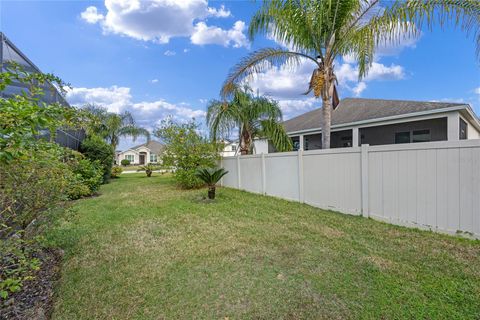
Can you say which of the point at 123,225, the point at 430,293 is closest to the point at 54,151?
the point at 123,225

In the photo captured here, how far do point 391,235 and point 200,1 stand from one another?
940 cm

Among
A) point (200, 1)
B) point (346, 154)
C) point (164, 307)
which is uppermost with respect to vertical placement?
point (200, 1)

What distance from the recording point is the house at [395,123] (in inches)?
339

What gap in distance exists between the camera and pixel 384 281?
108 inches

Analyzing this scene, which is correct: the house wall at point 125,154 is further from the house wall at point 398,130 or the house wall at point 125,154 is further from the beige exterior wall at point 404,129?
the house wall at point 398,130

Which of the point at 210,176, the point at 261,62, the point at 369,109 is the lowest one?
the point at 210,176

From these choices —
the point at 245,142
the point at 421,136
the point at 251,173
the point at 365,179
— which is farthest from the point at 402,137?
the point at 365,179

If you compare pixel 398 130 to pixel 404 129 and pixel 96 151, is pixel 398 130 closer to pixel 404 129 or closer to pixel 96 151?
pixel 404 129

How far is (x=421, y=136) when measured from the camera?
10.6 m

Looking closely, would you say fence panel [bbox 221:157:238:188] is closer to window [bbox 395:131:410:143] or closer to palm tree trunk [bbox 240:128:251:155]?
palm tree trunk [bbox 240:128:251:155]

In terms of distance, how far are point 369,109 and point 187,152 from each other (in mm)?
9518

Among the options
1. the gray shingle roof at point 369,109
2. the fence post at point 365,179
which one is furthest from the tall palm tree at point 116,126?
the fence post at point 365,179

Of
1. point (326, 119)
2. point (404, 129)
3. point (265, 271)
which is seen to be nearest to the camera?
point (265, 271)

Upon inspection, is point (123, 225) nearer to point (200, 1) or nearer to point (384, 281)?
point (384, 281)
